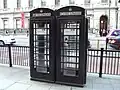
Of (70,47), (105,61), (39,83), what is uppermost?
(70,47)

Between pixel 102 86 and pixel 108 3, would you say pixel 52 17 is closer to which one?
pixel 102 86

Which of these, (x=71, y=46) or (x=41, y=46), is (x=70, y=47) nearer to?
(x=71, y=46)

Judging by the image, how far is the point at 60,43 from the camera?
538 centimetres

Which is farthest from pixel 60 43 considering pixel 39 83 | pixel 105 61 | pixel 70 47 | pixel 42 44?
pixel 105 61

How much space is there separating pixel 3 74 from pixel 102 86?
11.8ft

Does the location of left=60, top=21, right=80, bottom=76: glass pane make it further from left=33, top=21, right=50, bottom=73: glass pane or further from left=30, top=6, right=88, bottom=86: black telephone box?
left=33, top=21, right=50, bottom=73: glass pane

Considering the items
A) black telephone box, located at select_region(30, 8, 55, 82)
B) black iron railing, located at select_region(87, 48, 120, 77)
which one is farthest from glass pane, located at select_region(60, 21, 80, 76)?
black iron railing, located at select_region(87, 48, 120, 77)

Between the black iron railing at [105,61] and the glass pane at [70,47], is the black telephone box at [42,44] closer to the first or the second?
the glass pane at [70,47]

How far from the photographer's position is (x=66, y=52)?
5.48 metres

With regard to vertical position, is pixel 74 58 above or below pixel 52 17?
below

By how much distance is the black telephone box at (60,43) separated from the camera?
16.9ft

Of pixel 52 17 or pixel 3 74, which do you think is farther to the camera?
pixel 3 74

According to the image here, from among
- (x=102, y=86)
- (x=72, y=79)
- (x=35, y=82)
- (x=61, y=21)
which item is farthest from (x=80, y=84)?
(x=61, y=21)

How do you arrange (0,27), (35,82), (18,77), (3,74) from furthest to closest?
(0,27) < (3,74) < (18,77) < (35,82)
